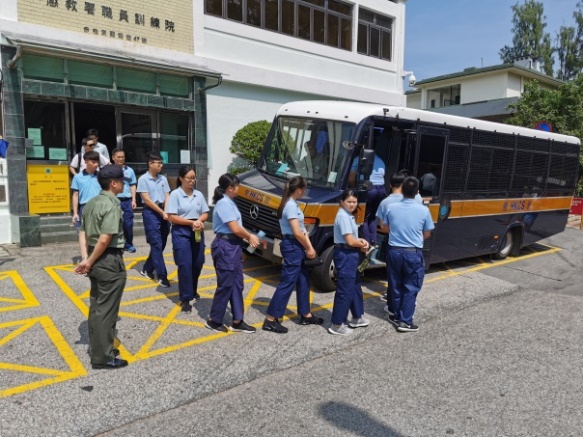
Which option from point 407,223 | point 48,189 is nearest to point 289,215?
point 407,223

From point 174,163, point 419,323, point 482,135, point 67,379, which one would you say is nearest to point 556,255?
point 482,135

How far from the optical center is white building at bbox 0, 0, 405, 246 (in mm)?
9672

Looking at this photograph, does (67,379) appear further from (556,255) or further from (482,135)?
(556,255)

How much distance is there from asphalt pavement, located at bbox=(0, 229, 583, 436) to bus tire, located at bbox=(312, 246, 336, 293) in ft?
0.78

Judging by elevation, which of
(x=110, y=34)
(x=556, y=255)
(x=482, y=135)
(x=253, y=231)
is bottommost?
(x=556, y=255)

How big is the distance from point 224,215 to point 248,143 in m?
8.46

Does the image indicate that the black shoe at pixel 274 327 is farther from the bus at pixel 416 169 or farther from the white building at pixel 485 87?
the white building at pixel 485 87

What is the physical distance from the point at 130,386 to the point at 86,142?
16.3 ft

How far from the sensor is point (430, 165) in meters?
7.70

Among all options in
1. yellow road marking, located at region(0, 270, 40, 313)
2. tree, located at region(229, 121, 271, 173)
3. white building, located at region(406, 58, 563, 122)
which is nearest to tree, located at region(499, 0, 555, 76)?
white building, located at region(406, 58, 563, 122)

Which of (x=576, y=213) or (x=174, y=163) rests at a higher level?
(x=174, y=163)

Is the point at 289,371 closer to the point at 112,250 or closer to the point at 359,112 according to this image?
the point at 112,250

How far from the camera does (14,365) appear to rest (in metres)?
4.36

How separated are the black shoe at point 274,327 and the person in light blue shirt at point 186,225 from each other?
1074 millimetres
